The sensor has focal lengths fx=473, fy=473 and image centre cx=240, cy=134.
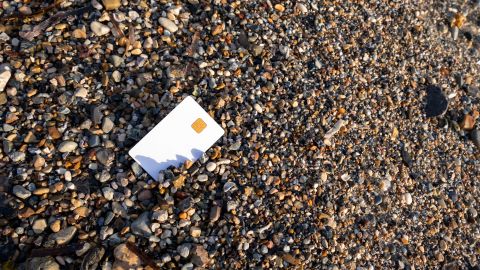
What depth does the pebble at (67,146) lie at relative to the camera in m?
2.69

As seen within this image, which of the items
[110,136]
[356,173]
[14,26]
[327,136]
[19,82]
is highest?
[14,26]

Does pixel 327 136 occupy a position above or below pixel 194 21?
below

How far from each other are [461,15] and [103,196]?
139 inches

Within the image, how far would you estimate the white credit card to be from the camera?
280 centimetres

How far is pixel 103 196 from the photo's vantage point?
8.75 ft

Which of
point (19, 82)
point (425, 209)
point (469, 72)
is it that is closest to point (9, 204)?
point (19, 82)

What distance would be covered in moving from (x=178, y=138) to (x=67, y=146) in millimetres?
636

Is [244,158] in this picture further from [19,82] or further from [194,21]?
[19,82]

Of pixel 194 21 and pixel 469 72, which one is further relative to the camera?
pixel 469 72

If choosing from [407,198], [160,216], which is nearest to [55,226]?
[160,216]

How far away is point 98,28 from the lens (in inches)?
117

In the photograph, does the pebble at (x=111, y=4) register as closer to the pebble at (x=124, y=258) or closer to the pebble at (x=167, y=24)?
the pebble at (x=167, y=24)

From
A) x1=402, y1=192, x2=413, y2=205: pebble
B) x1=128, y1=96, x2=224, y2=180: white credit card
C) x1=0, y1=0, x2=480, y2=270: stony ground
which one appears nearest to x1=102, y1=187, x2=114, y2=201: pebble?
x1=0, y1=0, x2=480, y2=270: stony ground

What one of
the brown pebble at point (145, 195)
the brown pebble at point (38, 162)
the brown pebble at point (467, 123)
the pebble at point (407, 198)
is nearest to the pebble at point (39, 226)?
the brown pebble at point (38, 162)
